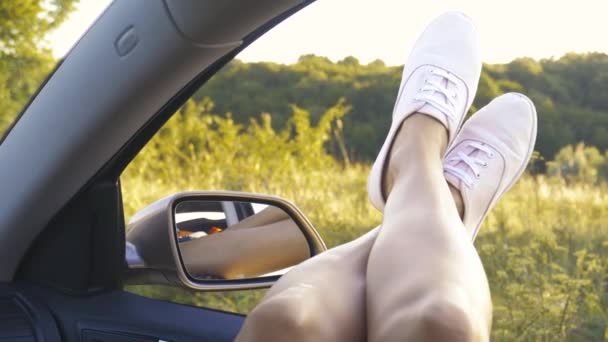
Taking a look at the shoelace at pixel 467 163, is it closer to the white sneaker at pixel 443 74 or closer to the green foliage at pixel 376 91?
the white sneaker at pixel 443 74

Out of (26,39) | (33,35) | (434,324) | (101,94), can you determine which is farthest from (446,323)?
(26,39)

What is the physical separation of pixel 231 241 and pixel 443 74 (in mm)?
757

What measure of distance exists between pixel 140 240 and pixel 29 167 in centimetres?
33

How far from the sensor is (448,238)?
1133mm

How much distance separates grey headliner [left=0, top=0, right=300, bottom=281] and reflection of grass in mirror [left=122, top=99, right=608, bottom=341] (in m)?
1.36

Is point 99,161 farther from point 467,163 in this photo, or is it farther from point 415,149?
point 467,163

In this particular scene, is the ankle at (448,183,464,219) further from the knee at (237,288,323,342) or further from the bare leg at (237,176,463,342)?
the knee at (237,288,323,342)

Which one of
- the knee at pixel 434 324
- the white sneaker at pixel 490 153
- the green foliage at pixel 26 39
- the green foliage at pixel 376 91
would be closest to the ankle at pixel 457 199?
the white sneaker at pixel 490 153

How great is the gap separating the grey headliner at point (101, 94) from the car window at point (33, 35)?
3.27 ft

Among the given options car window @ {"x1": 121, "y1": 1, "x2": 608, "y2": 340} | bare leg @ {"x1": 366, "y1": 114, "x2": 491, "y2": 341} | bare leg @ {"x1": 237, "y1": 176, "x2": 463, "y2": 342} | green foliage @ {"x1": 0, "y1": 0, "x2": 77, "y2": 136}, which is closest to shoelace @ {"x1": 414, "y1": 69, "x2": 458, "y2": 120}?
bare leg @ {"x1": 366, "y1": 114, "x2": 491, "y2": 341}

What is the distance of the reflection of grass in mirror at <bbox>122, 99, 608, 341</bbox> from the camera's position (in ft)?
11.3

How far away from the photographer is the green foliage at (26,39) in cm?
226

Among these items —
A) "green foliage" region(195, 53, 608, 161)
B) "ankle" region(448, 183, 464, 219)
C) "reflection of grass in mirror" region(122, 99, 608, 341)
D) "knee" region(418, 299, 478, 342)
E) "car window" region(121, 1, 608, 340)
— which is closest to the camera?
"knee" region(418, 299, 478, 342)

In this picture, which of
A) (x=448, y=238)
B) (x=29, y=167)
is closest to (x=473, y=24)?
(x=448, y=238)
